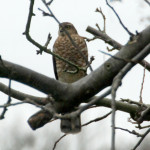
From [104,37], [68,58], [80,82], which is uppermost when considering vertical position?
[104,37]

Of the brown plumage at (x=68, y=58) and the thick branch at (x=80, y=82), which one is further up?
the thick branch at (x=80, y=82)

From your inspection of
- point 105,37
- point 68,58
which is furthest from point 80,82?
point 68,58

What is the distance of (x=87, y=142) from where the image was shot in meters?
16.3

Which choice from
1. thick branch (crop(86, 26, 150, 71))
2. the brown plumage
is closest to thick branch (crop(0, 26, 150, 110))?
thick branch (crop(86, 26, 150, 71))

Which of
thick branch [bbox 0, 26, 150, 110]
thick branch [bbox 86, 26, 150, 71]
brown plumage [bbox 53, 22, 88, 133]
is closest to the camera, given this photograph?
thick branch [bbox 0, 26, 150, 110]

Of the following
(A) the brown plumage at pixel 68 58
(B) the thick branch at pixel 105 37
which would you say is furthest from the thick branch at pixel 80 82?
(A) the brown plumage at pixel 68 58

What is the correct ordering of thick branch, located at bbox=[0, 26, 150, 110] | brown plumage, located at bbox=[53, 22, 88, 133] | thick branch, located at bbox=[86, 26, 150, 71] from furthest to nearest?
brown plumage, located at bbox=[53, 22, 88, 133] < thick branch, located at bbox=[86, 26, 150, 71] < thick branch, located at bbox=[0, 26, 150, 110]

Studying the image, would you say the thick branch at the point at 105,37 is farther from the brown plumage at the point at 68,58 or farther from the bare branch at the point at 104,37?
the brown plumage at the point at 68,58

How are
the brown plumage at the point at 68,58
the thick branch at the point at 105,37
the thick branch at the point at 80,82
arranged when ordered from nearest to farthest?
the thick branch at the point at 80,82
the thick branch at the point at 105,37
the brown plumage at the point at 68,58

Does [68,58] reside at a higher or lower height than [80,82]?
lower

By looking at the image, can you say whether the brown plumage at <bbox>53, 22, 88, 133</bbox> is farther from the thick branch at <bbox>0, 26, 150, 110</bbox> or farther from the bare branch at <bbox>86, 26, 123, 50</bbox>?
the thick branch at <bbox>0, 26, 150, 110</bbox>

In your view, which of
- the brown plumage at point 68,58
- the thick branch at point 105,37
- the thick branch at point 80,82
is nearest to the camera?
the thick branch at point 80,82

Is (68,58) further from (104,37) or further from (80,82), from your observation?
(80,82)

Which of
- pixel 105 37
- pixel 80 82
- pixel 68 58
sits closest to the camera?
pixel 80 82
